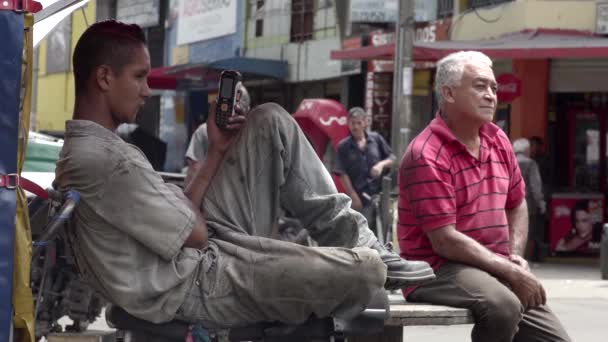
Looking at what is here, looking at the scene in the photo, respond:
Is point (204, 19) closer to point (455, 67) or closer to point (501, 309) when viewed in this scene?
point (455, 67)

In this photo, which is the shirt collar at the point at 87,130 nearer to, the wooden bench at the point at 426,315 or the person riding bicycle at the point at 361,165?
the wooden bench at the point at 426,315

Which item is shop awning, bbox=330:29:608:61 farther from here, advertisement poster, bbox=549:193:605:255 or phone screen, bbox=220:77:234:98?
phone screen, bbox=220:77:234:98

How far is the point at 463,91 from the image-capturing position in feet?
17.9

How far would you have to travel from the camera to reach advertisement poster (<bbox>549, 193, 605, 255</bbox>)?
64.1ft

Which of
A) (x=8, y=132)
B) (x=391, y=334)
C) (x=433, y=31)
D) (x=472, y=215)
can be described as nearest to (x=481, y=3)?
(x=433, y=31)

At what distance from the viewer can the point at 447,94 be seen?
18.0 ft

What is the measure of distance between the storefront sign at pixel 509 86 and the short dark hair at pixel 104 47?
16.6 m

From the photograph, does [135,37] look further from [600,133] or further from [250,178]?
[600,133]

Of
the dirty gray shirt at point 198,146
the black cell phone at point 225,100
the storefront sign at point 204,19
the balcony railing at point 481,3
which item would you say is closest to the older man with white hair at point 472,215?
the black cell phone at point 225,100

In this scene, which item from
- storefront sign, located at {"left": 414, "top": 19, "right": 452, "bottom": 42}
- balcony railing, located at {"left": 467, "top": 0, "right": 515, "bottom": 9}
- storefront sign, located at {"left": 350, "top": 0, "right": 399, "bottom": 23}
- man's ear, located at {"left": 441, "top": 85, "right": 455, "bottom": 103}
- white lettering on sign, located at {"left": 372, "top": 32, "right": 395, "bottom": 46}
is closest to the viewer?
man's ear, located at {"left": 441, "top": 85, "right": 455, "bottom": 103}

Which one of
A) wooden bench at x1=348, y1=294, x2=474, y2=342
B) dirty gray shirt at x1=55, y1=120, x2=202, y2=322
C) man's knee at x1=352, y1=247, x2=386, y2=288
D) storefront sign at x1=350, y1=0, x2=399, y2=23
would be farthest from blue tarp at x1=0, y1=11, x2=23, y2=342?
storefront sign at x1=350, y1=0, x2=399, y2=23

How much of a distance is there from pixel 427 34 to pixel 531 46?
18.5 ft

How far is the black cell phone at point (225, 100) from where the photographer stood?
452cm

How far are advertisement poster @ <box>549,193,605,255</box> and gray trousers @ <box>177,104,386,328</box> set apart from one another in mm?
15400
